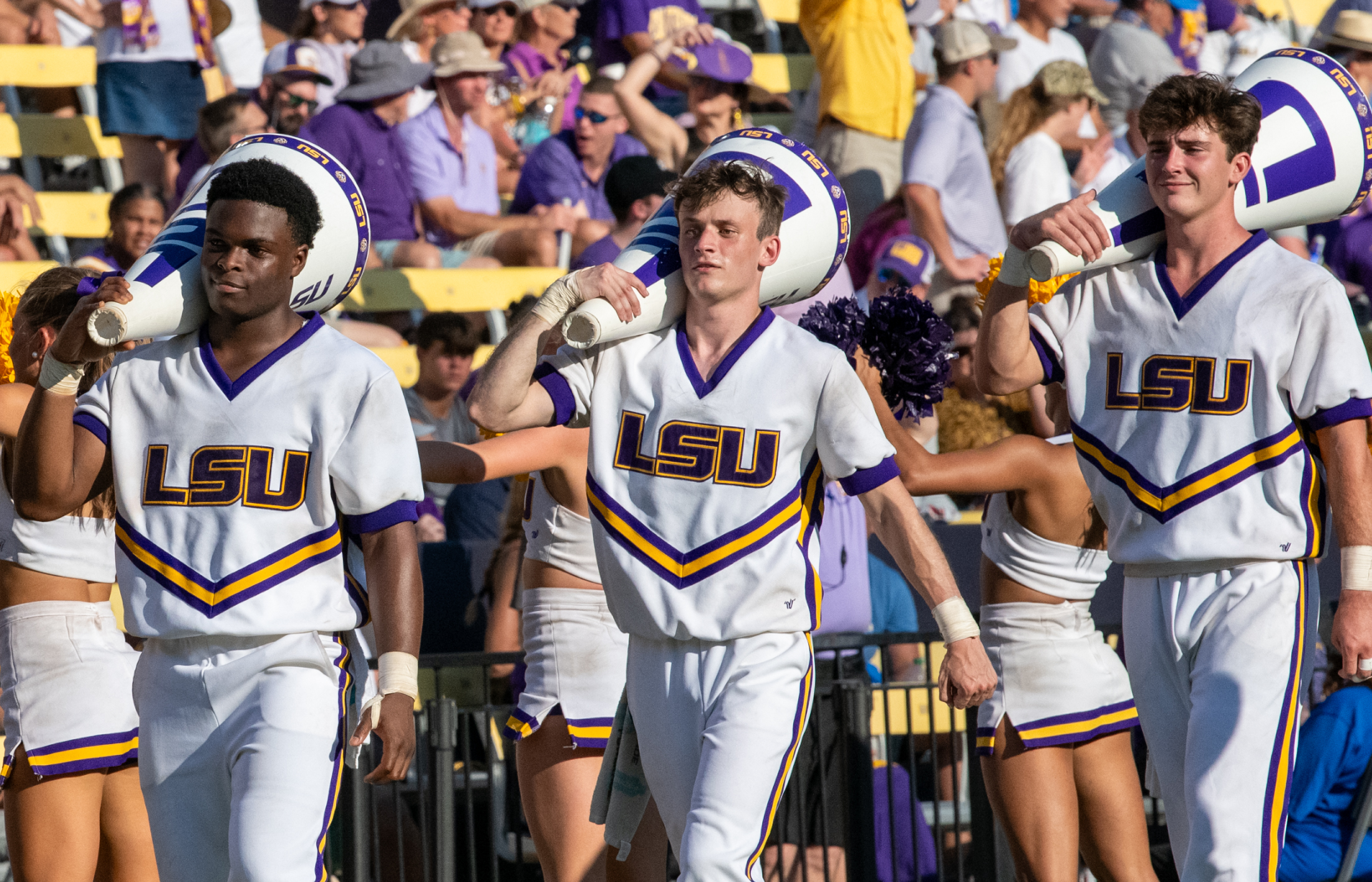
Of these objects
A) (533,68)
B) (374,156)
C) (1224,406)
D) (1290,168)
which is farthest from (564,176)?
(1224,406)

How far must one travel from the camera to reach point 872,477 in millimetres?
3873

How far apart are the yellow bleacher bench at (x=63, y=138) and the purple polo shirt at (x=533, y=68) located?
2285 millimetres

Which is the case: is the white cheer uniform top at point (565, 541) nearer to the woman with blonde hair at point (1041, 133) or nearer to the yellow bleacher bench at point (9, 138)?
the woman with blonde hair at point (1041, 133)

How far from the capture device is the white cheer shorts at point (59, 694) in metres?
4.44

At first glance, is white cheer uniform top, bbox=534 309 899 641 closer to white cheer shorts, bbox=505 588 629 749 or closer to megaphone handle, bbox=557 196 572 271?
white cheer shorts, bbox=505 588 629 749

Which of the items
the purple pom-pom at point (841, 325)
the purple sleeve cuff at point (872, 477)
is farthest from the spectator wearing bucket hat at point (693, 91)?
the purple sleeve cuff at point (872, 477)

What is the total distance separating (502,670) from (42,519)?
2.51 metres

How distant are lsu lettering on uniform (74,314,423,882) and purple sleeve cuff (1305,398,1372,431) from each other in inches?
→ 80.4

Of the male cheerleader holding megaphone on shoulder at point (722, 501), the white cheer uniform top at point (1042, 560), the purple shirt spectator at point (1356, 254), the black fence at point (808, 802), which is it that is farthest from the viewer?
the purple shirt spectator at point (1356, 254)

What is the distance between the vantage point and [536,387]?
13.3ft

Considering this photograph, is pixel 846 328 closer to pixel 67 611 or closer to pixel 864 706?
pixel 864 706

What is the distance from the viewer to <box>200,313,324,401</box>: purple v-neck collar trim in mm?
3611

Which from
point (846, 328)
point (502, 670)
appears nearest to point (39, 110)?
point (502, 670)

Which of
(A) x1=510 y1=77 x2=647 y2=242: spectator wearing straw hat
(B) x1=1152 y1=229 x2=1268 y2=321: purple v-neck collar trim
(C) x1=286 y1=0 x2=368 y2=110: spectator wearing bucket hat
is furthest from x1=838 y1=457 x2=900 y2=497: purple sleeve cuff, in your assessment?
(C) x1=286 y1=0 x2=368 y2=110: spectator wearing bucket hat
